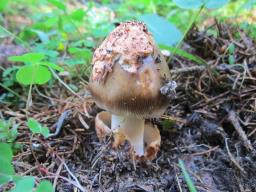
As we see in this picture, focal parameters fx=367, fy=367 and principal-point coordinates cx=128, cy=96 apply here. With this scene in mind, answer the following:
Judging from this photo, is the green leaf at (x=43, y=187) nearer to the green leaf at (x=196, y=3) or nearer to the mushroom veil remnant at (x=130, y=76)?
the mushroom veil remnant at (x=130, y=76)

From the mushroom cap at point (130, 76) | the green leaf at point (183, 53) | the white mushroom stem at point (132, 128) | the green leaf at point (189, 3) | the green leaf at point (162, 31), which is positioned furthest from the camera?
the green leaf at point (162, 31)

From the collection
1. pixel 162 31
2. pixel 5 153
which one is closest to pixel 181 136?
pixel 162 31

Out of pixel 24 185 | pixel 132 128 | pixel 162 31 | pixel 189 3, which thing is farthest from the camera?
pixel 162 31

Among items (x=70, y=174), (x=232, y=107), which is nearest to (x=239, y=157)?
(x=232, y=107)

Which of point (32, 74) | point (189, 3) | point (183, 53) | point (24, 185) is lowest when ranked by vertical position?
point (24, 185)

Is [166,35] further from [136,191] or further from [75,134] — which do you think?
[136,191]

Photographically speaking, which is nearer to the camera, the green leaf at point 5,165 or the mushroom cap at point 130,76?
the green leaf at point 5,165

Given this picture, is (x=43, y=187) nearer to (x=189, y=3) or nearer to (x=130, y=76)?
(x=130, y=76)

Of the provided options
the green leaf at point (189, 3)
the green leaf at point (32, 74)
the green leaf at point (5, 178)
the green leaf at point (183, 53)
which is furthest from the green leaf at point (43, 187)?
the green leaf at point (189, 3)
